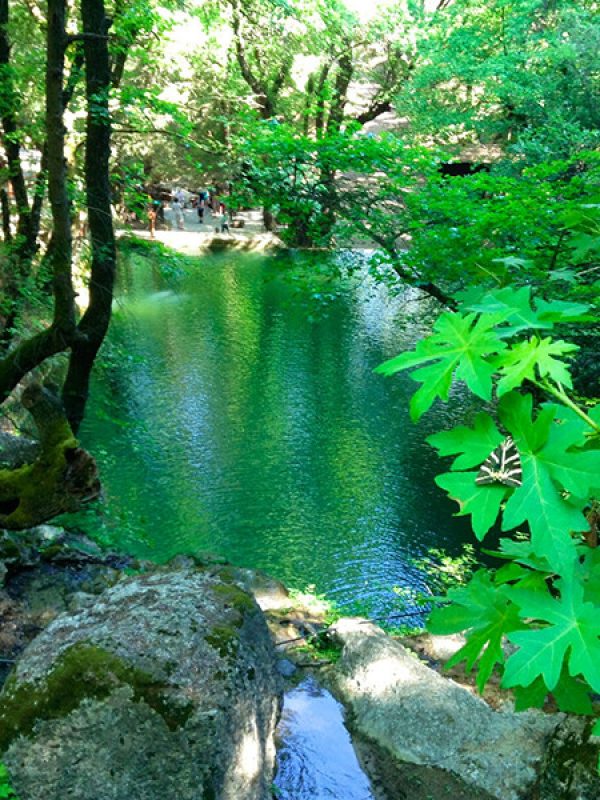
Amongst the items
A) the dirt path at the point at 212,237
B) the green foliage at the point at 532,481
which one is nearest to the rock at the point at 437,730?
the green foliage at the point at 532,481

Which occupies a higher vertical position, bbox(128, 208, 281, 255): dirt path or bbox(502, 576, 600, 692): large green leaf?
bbox(502, 576, 600, 692): large green leaf

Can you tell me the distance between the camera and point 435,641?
6.34m

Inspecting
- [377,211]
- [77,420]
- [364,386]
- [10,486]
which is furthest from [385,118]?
[10,486]

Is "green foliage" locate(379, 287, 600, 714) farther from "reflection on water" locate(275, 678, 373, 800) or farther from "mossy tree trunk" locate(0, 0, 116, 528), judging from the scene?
"mossy tree trunk" locate(0, 0, 116, 528)

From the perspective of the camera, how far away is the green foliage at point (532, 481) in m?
1.18

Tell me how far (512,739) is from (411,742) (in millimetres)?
617

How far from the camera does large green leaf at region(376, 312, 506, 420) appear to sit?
1.27 m

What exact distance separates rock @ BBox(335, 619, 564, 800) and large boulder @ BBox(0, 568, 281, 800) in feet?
3.58

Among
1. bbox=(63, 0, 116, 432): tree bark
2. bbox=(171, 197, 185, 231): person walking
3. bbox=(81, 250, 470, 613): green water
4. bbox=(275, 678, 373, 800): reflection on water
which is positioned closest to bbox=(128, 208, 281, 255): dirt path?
bbox=(171, 197, 185, 231): person walking

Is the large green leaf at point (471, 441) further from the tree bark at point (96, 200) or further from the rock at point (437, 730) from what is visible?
the tree bark at point (96, 200)

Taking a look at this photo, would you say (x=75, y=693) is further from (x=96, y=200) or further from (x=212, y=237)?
(x=212, y=237)

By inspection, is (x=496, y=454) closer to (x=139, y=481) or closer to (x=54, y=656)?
(x=54, y=656)

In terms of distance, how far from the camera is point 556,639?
1218 millimetres

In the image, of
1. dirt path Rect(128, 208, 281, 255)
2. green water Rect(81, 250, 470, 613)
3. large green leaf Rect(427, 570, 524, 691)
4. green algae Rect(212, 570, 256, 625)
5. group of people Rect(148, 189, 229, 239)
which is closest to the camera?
large green leaf Rect(427, 570, 524, 691)
